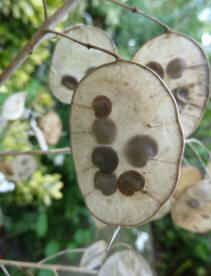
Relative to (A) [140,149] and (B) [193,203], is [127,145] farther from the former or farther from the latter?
(B) [193,203]

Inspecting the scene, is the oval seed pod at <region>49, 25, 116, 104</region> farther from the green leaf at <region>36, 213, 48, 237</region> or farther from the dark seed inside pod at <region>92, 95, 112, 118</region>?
the green leaf at <region>36, 213, 48, 237</region>

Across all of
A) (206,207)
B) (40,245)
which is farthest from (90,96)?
(40,245)

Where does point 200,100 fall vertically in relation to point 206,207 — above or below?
above

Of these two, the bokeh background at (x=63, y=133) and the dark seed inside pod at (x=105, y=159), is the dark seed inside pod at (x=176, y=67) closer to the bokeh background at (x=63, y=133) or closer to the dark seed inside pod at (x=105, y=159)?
the dark seed inside pod at (x=105, y=159)

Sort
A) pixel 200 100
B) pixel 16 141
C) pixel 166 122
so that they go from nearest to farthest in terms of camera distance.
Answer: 1. pixel 166 122
2. pixel 200 100
3. pixel 16 141

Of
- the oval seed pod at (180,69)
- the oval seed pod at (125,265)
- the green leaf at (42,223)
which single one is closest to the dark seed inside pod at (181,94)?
the oval seed pod at (180,69)

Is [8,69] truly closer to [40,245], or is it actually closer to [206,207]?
[206,207]

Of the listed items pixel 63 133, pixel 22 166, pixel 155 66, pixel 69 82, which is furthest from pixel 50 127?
pixel 63 133

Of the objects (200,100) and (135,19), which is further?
(135,19)
